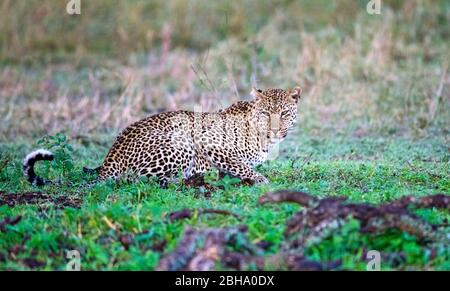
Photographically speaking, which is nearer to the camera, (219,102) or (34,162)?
(34,162)

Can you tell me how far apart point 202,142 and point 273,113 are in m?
0.87

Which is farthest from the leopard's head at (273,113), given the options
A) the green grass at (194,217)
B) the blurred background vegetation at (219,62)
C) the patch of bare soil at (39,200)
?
the patch of bare soil at (39,200)

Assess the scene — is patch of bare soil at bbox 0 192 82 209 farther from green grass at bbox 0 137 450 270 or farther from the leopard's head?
the leopard's head

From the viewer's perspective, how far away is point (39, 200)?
29.5 feet

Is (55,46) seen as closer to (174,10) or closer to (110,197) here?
(174,10)

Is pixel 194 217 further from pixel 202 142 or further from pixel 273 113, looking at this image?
pixel 273 113

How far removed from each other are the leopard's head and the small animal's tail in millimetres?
2423

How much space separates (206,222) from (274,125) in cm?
286

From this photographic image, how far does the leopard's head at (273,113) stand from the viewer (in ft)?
33.9

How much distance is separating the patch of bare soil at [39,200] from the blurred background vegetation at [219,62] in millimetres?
3574

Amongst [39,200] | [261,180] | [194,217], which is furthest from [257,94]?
[194,217]

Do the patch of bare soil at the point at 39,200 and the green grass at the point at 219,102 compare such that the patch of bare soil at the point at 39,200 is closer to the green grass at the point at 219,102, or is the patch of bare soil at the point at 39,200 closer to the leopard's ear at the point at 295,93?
the green grass at the point at 219,102

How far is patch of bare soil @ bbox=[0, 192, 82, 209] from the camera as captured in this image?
8.81 metres

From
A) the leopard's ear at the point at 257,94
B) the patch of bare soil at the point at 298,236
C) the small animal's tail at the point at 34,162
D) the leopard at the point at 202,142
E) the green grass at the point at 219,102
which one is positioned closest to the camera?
the patch of bare soil at the point at 298,236
